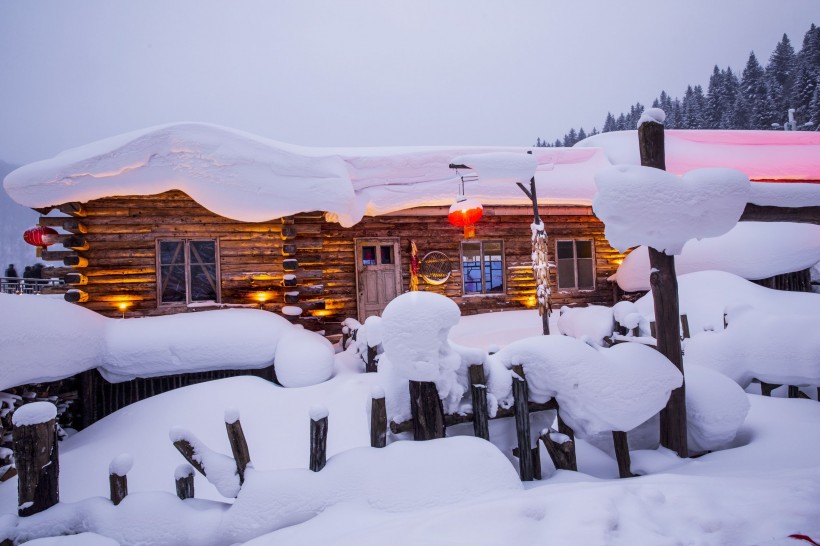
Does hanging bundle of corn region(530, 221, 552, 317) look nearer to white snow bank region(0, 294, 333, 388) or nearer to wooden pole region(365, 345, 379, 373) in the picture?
wooden pole region(365, 345, 379, 373)

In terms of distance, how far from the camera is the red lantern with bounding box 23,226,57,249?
833cm

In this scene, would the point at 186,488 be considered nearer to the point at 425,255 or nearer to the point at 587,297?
the point at 425,255

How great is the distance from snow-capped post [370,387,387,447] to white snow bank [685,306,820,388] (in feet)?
13.6

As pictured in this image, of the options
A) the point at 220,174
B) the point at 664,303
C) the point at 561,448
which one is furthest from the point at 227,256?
the point at 664,303

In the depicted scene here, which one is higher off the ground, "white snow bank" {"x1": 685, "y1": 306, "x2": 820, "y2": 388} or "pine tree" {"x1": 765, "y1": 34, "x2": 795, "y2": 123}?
"pine tree" {"x1": 765, "y1": 34, "x2": 795, "y2": 123}

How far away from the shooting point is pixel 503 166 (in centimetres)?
589

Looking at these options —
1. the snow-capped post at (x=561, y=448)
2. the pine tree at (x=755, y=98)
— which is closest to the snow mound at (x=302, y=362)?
the snow-capped post at (x=561, y=448)

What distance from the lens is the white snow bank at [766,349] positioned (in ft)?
12.7

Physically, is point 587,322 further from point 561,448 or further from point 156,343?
point 156,343

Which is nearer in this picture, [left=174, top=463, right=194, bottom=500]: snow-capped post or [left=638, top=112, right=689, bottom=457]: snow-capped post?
[left=174, top=463, right=194, bottom=500]: snow-capped post

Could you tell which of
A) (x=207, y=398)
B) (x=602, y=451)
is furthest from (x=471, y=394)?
(x=207, y=398)

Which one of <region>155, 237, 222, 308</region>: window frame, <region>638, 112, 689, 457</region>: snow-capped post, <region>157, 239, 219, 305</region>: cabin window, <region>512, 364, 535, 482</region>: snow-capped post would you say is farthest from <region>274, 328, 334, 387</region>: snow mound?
<region>638, 112, 689, 457</region>: snow-capped post

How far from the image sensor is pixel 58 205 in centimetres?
802

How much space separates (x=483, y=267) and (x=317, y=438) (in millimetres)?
10319
